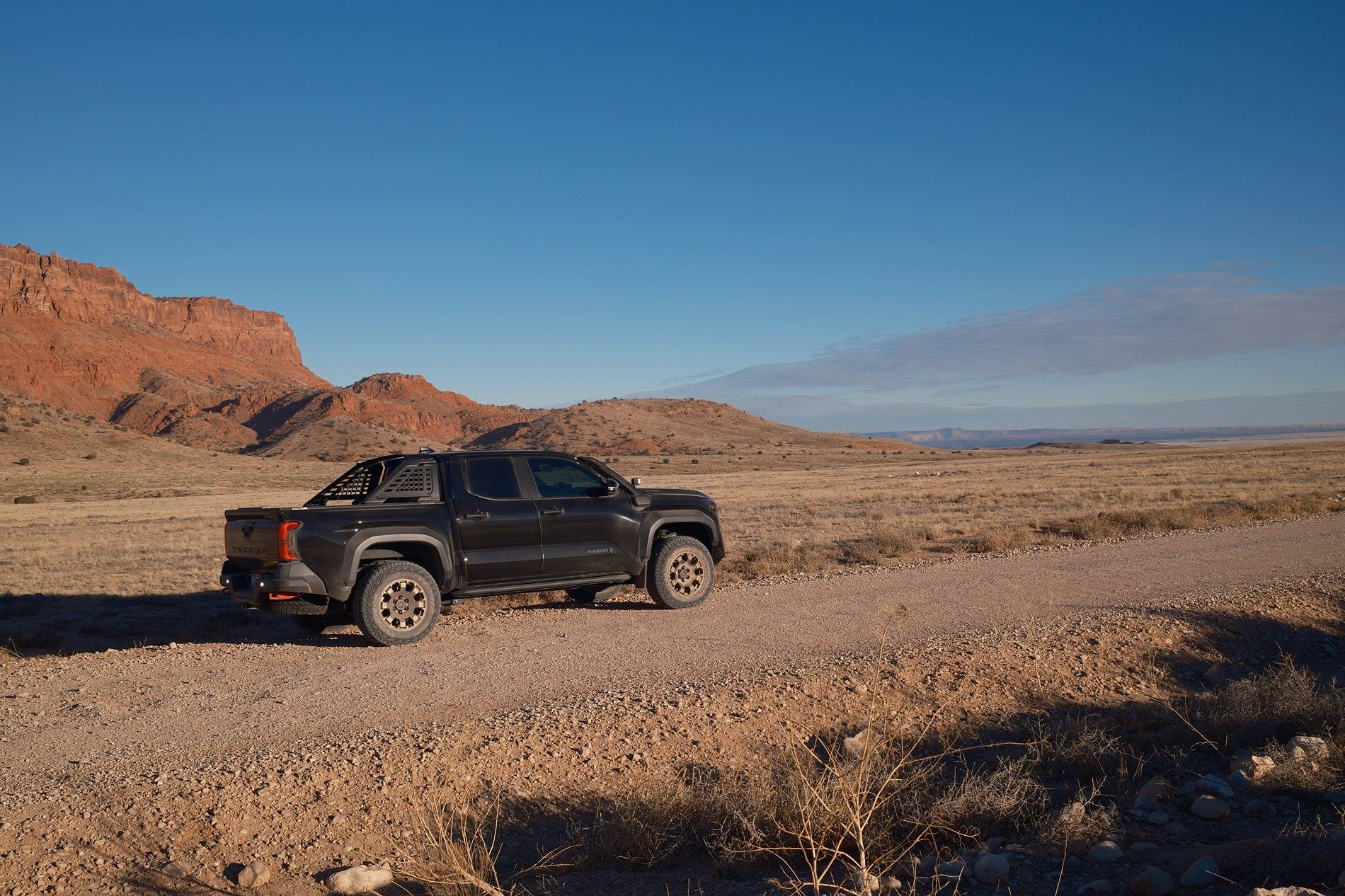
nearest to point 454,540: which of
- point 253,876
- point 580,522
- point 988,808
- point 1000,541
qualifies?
point 580,522

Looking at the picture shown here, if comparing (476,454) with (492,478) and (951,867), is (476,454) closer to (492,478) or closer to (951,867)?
(492,478)

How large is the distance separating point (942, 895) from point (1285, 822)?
221 centimetres

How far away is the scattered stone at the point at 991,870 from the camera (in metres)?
4.61

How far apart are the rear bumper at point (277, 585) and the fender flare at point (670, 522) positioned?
3.44 meters

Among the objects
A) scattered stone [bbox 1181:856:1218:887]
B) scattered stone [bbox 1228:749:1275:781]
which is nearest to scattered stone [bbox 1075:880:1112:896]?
scattered stone [bbox 1181:856:1218:887]

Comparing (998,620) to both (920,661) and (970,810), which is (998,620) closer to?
(920,661)

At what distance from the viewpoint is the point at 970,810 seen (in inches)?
206

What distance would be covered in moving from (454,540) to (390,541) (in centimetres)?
64

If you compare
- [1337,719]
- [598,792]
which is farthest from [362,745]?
[1337,719]

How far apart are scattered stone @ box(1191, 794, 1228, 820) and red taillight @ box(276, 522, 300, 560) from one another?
23.7 feet

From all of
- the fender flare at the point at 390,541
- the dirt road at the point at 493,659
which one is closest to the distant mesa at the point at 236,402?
the dirt road at the point at 493,659

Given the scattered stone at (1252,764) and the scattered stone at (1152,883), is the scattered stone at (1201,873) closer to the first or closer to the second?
the scattered stone at (1152,883)

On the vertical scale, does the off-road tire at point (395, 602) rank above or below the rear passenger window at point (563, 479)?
below

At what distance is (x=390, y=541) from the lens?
9.12 m
